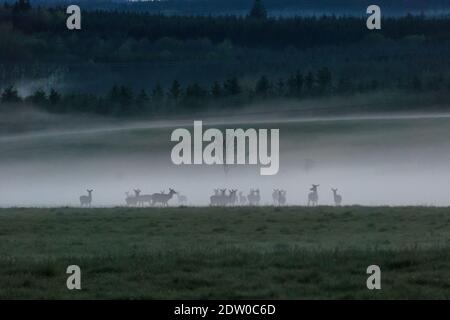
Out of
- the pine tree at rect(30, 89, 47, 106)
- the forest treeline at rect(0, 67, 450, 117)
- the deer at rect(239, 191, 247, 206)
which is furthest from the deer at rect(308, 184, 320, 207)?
the pine tree at rect(30, 89, 47, 106)

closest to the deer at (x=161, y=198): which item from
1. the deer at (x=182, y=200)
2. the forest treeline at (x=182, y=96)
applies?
the deer at (x=182, y=200)

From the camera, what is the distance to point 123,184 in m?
22.8

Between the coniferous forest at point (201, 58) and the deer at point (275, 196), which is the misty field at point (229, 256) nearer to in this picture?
the deer at point (275, 196)

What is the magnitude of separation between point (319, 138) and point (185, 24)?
153 inches

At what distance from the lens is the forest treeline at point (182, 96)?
22.9 meters

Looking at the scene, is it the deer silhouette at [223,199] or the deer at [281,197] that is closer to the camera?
the deer at [281,197]

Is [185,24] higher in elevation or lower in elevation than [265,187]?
higher

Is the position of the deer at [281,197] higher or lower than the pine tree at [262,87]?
lower

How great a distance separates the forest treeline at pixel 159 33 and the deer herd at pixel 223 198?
3037mm

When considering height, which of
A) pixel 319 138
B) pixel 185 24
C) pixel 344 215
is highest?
pixel 185 24

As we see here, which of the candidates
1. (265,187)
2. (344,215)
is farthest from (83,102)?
(344,215)

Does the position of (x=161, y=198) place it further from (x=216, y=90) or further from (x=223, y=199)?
(x=216, y=90)
